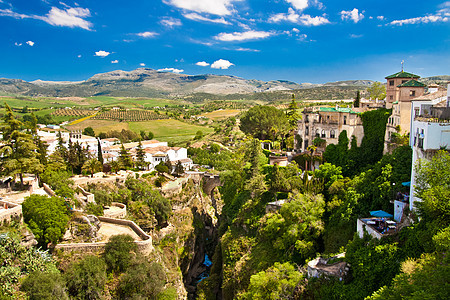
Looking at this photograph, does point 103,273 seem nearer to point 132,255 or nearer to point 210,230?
point 132,255

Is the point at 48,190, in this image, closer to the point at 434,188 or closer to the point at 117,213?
the point at 117,213

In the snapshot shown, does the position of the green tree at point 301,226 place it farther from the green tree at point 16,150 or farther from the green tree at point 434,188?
the green tree at point 16,150

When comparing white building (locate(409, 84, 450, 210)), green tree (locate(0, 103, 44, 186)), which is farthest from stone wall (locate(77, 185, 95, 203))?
white building (locate(409, 84, 450, 210))

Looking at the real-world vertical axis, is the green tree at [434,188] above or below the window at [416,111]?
below

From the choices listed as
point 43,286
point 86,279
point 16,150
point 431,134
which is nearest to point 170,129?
point 16,150

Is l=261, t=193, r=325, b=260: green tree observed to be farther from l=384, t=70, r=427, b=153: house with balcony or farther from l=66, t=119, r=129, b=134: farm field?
l=66, t=119, r=129, b=134: farm field

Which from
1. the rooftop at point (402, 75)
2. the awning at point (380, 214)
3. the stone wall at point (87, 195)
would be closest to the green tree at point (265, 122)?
the rooftop at point (402, 75)
